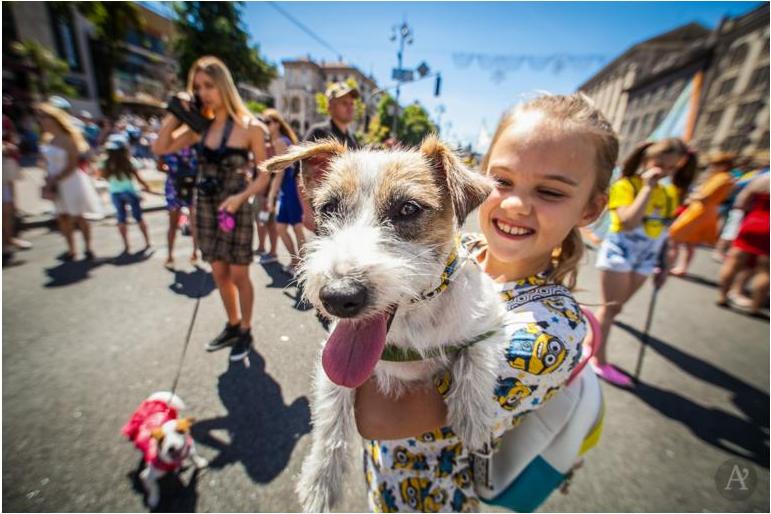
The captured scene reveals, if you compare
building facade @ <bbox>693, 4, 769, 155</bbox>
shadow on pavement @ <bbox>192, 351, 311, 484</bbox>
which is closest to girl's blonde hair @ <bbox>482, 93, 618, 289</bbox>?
shadow on pavement @ <bbox>192, 351, 311, 484</bbox>

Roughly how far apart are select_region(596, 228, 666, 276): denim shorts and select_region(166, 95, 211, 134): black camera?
15.2ft

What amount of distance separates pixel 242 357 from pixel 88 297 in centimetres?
377

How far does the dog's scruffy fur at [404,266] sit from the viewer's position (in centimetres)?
120

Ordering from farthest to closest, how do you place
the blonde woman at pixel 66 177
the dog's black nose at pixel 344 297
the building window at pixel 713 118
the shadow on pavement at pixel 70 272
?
Answer: the building window at pixel 713 118
the blonde woman at pixel 66 177
the shadow on pavement at pixel 70 272
the dog's black nose at pixel 344 297

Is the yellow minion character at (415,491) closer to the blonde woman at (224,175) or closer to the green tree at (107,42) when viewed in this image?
the blonde woman at (224,175)

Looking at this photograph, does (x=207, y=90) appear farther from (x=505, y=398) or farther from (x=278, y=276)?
(x=505, y=398)

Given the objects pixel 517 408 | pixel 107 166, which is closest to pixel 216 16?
pixel 517 408

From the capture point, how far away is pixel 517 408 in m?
1.22

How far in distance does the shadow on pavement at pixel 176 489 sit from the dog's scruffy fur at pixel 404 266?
1.23 metres

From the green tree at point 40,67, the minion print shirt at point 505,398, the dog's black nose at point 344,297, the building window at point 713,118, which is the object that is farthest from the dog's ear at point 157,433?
the building window at point 713,118

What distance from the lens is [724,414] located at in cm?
334

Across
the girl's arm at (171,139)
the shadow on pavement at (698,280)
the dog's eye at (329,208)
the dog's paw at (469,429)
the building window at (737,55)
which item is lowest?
the shadow on pavement at (698,280)

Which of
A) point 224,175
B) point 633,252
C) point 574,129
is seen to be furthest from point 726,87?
point 224,175

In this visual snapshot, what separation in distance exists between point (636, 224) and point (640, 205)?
0.74 ft
